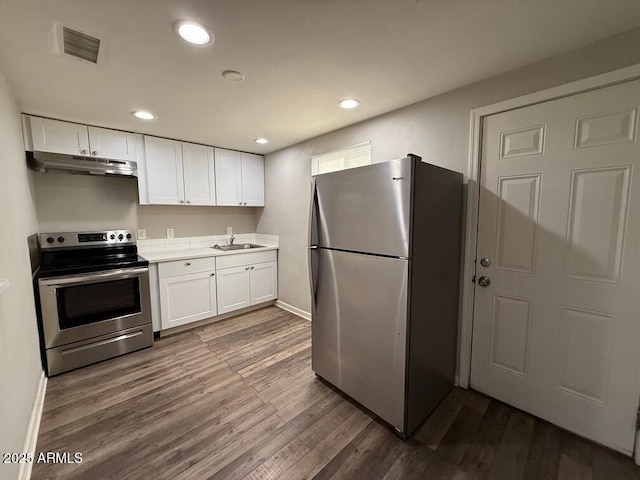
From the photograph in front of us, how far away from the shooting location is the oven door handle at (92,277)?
2180 millimetres

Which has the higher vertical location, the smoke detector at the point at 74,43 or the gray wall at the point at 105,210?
the smoke detector at the point at 74,43

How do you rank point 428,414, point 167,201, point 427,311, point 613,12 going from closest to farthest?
point 613,12 → point 427,311 → point 428,414 → point 167,201

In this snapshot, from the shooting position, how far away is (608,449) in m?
1.52

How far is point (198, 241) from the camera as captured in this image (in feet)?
12.2

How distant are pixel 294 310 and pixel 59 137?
3.05 metres

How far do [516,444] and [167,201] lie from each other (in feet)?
12.2

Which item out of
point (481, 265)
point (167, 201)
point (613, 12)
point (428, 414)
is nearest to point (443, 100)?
point (613, 12)

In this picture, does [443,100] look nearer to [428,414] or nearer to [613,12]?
[613,12]

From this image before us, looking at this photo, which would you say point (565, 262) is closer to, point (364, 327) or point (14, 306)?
point (364, 327)

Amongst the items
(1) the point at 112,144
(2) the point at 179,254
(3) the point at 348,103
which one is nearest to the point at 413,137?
(3) the point at 348,103

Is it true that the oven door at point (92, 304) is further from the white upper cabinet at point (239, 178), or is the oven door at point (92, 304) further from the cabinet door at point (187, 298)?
the white upper cabinet at point (239, 178)

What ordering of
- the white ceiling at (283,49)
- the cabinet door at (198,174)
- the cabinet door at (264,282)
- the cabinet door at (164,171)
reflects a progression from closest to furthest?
the white ceiling at (283,49) < the cabinet door at (164,171) < the cabinet door at (198,174) < the cabinet door at (264,282)

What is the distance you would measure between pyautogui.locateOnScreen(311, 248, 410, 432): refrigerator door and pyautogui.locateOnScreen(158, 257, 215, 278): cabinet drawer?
5.42ft

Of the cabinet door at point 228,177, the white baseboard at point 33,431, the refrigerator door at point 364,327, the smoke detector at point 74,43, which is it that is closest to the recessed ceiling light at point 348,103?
the refrigerator door at point 364,327
